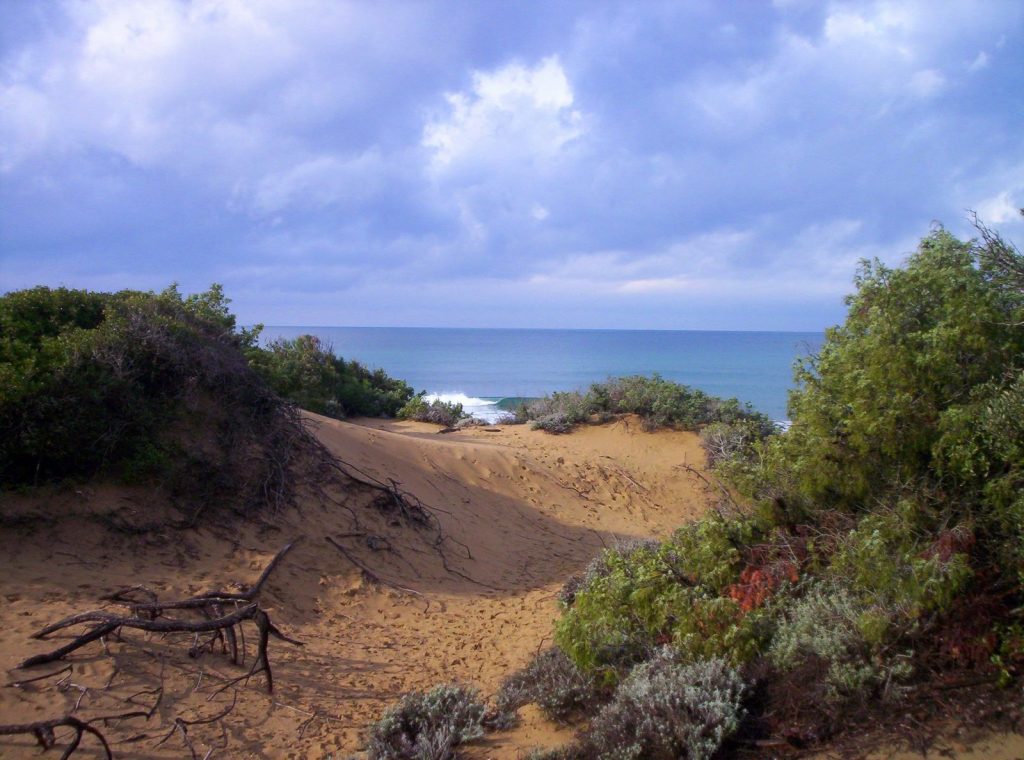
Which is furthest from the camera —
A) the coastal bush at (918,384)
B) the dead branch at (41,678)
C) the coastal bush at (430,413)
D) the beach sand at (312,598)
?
the coastal bush at (430,413)

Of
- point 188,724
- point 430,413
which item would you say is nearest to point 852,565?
point 188,724

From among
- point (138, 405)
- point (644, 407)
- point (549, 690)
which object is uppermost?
point (138, 405)

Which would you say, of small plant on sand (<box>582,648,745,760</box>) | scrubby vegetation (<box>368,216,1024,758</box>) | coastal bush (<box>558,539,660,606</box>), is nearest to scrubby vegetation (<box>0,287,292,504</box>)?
coastal bush (<box>558,539,660,606</box>)

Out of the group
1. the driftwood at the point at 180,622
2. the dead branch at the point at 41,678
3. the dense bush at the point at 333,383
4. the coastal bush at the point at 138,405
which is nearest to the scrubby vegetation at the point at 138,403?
the coastal bush at the point at 138,405

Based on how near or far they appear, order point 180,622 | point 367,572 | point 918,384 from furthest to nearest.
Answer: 1. point 367,572
2. point 180,622
3. point 918,384

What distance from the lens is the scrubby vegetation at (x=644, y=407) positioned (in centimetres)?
1666

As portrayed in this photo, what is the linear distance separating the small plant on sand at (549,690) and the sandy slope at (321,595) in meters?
0.16

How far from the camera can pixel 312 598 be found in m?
7.27

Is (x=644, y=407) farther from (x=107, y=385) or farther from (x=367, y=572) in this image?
(x=107, y=385)

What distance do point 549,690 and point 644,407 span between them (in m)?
12.9

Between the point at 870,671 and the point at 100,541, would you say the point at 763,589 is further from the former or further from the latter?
the point at 100,541

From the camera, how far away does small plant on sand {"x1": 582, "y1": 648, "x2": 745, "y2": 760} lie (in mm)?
3740

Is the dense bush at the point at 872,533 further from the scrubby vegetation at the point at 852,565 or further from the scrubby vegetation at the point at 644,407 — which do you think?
the scrubby vegetation at the point at 644,407

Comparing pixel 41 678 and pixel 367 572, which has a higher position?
pixel 41 678
